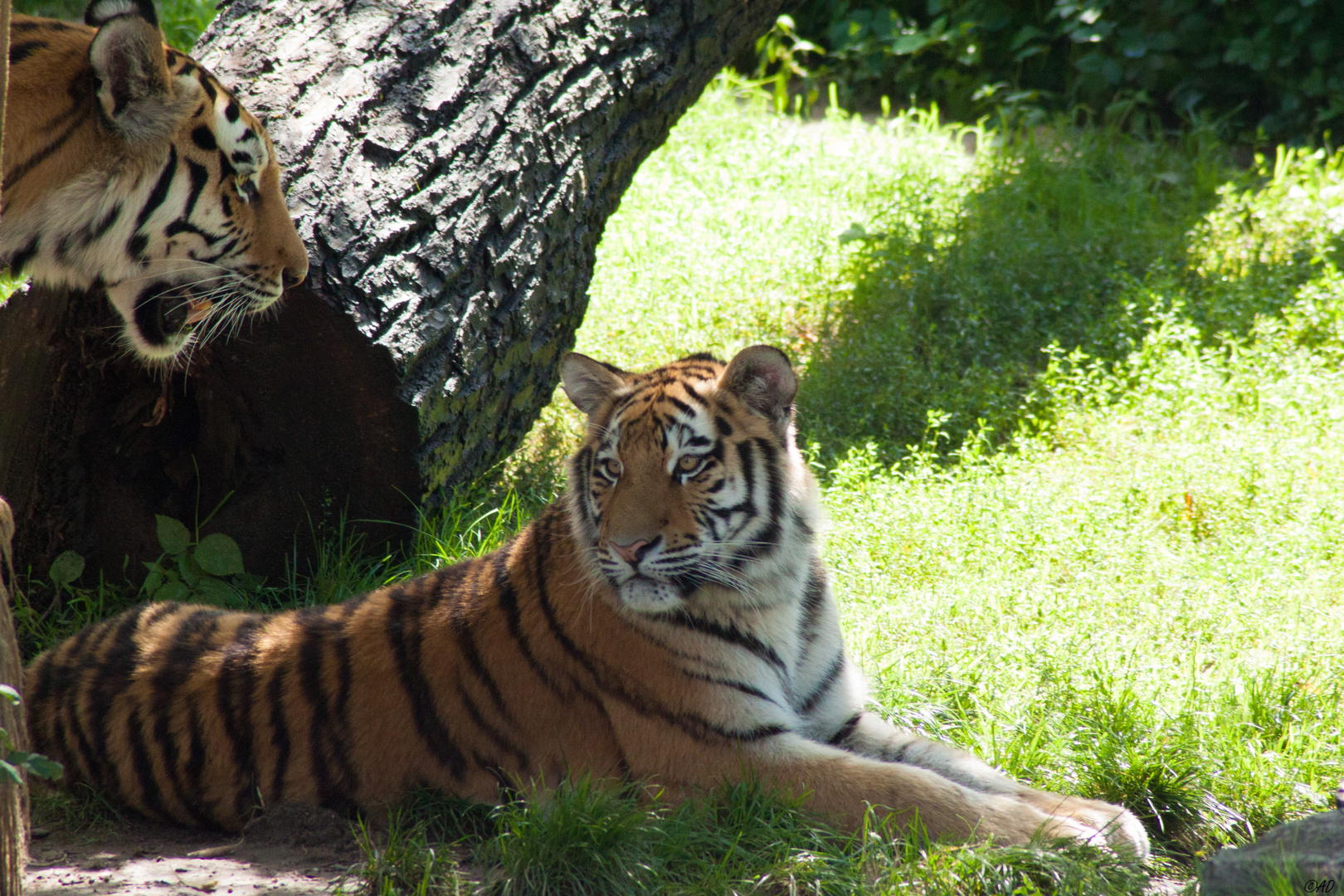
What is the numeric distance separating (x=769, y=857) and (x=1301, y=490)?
2.90m

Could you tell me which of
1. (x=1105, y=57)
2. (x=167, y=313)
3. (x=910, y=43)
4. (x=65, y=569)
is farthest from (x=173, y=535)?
(x=1105, y=57)

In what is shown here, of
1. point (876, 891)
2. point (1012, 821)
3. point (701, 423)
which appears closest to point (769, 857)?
point (876, 891)

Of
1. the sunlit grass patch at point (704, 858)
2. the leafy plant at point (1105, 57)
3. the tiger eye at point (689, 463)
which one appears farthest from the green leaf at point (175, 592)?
the leafy plant at point (1105, 57)

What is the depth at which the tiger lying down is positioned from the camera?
2920mm

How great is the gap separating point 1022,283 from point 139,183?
4.29 meters

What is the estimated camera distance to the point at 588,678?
9.86ft

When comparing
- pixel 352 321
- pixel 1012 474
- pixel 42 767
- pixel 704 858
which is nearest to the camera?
pixel 42 767

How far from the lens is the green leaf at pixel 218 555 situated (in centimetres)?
382

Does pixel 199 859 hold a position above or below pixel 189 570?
below

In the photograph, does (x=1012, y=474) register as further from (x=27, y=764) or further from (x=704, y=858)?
(x=27, y=764)

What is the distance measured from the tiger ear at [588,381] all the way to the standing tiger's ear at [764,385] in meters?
0.33

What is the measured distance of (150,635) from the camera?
10.6 ft

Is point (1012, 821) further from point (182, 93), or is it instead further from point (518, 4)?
point (518, 4)

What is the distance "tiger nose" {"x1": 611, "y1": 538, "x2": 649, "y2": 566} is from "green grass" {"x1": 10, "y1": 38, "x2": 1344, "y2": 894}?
1.80ft
